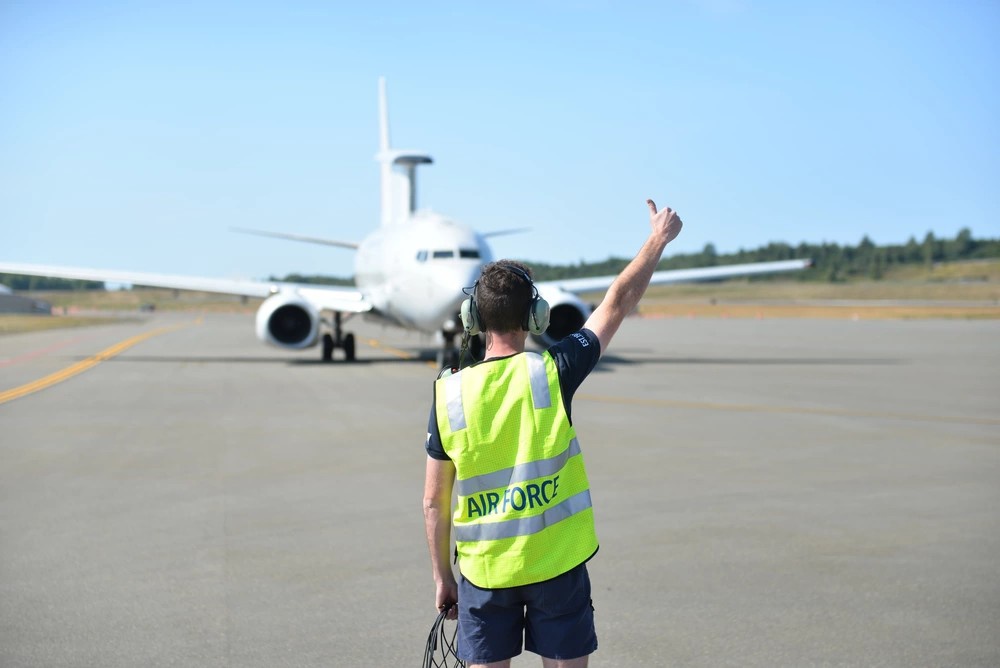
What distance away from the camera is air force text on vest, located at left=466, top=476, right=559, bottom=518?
291 cm

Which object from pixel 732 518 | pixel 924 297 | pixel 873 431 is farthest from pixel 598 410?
pixel 924 297

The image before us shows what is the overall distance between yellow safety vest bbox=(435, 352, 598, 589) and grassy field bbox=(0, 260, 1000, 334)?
55872 mm

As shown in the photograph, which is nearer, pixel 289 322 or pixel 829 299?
pixel 289 322

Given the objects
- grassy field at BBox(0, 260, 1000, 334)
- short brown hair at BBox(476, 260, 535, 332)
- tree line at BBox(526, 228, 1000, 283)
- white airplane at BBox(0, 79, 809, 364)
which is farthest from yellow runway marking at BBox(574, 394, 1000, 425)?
tree line at BBox(526, 228, 1000, 283)

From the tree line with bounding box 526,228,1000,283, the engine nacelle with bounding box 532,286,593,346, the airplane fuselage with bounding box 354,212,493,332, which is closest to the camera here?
the airplane fuselage with bounding box 354,212,493,332

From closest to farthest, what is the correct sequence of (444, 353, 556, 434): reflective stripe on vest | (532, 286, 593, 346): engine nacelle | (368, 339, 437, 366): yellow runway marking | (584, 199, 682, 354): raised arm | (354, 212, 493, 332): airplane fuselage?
(444, 353, 556, 434): reflective stripe on vest → (584, 199, 682, 354): raised arm → (354, 212, 493, 332): airplane fuselage → (532, 286, 593, 346): engine nacelle → (368, 339, 437, 366): yellow runway marking

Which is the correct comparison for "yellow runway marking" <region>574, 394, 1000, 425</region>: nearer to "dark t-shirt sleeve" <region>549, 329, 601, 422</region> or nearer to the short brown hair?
"dark t-shirt sleeve" <region>549, 329, 601, 422</region>

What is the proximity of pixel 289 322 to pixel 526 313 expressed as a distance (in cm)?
2087

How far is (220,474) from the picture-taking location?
30.6ft

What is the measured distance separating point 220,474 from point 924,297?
8545 centimetres

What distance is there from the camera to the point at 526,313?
3035mm

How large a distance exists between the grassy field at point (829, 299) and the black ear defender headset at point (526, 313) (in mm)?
55700

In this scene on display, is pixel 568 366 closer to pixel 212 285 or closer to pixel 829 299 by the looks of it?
pixel 212 285

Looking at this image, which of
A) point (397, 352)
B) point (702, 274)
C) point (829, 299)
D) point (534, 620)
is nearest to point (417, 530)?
point (534, 620)
